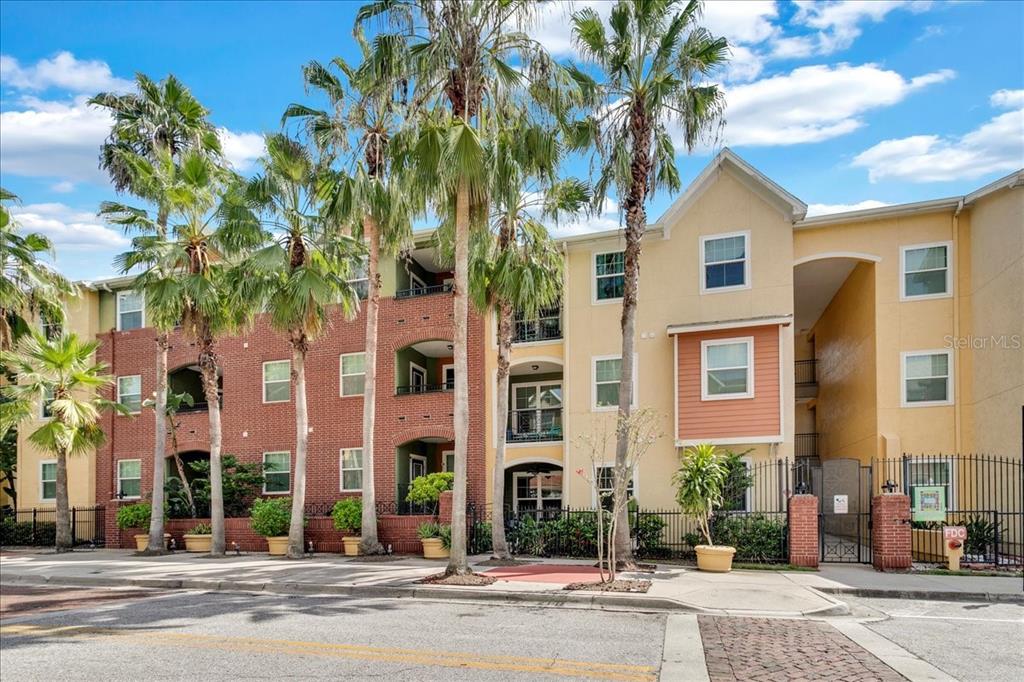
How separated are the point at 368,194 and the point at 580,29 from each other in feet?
19.7

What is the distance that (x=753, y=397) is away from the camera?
20828 mm

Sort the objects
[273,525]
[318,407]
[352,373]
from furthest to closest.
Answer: [318,407] < [352,373] < [273,525]

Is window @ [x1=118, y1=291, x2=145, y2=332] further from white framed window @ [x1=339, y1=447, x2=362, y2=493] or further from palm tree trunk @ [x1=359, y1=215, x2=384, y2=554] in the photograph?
palm tree trunk @ [x1=359, y1=215, x2=384, y2=554]

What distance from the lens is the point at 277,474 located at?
86.8ft

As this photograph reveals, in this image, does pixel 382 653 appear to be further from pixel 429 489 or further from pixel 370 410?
pixel 429 489

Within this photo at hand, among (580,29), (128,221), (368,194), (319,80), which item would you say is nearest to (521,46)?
(580,29)

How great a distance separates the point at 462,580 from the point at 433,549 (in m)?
5.82

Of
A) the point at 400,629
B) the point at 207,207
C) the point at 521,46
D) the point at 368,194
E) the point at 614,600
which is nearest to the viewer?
the point at 400,629

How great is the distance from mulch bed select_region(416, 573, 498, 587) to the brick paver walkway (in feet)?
15.8

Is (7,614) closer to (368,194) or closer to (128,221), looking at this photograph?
(368,194)

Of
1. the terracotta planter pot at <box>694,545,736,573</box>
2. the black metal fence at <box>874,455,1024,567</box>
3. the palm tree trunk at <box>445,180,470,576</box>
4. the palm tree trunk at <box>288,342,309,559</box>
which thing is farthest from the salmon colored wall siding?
the palm tree trunk at <box>288,342,309,559</box>

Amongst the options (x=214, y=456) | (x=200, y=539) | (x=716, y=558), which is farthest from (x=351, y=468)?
(x=716, y=558)

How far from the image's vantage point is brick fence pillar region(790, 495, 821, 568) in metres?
17.0
